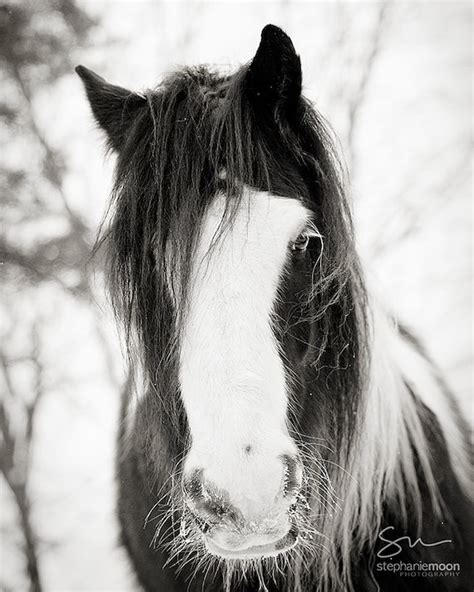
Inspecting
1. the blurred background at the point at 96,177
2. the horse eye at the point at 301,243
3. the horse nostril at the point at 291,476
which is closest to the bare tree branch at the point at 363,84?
the blurred background at the point at 96,177

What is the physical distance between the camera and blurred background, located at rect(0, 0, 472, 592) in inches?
66.9

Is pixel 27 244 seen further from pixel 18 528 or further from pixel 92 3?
pixel 18 528

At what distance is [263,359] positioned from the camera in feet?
2.22

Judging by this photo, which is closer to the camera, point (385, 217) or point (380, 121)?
point (380, 121)

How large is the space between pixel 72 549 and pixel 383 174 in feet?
6.98

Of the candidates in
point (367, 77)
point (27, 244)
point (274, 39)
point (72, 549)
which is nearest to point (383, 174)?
point (367, 77)

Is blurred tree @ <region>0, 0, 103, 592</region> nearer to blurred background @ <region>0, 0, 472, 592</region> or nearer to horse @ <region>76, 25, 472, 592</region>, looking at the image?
blurred background @ <region>0, 0, 472, 592</region>

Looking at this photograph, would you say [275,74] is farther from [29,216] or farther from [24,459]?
[24,459]

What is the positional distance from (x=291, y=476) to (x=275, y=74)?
1.94 feet

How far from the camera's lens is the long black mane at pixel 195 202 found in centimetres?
77

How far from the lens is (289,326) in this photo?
767 mm

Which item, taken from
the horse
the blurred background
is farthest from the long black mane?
the blurred background

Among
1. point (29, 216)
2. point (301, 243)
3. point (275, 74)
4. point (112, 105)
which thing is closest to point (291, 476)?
point (301, 243)

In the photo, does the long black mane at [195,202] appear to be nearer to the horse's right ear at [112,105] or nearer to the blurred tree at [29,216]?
the horse's right ear at [112,105]
